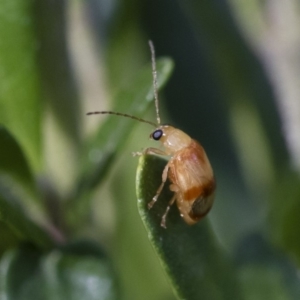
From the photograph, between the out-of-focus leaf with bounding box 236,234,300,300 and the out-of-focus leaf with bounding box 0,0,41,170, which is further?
the out-of-focus leaf with bounding box 236,234,300,300

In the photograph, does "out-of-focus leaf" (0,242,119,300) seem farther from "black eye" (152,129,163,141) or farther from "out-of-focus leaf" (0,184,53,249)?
"black eye" (152,129,163,141)

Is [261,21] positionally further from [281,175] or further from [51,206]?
[51,206]

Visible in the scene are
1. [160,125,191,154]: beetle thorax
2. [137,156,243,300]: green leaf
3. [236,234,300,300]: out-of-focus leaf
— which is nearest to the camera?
[137,156,243,300]: green leaf

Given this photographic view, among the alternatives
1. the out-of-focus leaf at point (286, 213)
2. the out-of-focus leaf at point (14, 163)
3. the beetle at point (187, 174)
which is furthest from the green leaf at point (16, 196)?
the out-of-focus leaf at point (286, 213)

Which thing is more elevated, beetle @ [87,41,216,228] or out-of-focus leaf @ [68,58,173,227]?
out-of-focus leaf @ [68,58,173,227]

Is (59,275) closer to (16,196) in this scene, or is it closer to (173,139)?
(16,196)

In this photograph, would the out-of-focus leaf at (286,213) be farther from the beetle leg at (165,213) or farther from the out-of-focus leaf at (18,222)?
the out-of-focus leaf at (18,222)

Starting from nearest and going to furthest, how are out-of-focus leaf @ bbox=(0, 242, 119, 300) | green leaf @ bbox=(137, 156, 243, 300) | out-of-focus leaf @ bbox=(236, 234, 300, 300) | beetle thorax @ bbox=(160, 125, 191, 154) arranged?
green leaf @ bbox=(137, 156, 243, 300) < out-of-focus leaf @ bbox=(0, 242, 119, 300) < out-of-focus leaf @ bbox=(236, 234, 300, 300) < beetle thorax @ bbox=(160, 125, 191, 154)

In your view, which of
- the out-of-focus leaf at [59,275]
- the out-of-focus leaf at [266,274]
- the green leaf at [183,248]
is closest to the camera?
the green leaf at [183,248]

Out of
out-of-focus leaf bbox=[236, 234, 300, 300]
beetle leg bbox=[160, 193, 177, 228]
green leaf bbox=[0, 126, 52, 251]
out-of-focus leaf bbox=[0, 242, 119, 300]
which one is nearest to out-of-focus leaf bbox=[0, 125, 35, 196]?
green leaf bbox=[0, 126, 52, 251]
